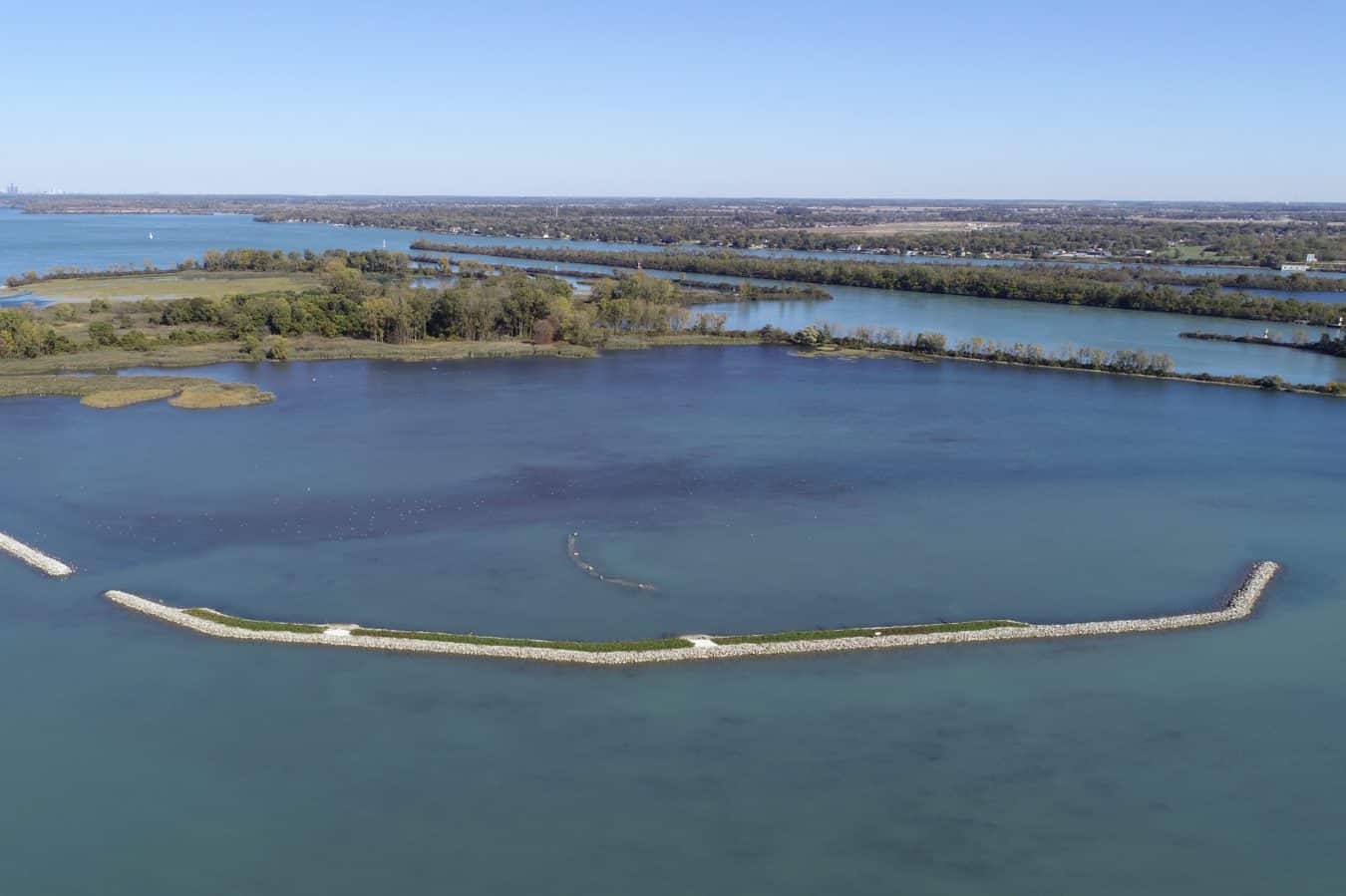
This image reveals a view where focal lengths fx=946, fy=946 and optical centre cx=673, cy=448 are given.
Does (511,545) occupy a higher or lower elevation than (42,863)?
higher

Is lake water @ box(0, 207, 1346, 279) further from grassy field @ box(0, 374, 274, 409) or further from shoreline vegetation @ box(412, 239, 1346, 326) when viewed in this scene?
grassy field @ box(0, 374, 274, 409)

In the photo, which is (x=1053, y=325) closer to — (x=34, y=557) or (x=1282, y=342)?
(x=1282, y=342)

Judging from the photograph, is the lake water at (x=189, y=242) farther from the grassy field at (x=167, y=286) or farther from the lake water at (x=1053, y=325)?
the lake water at (x=1053, y=325)

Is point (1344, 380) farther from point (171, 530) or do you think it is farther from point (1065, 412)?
point (171, 530)

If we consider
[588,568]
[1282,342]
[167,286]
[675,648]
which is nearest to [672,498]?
[588,568]

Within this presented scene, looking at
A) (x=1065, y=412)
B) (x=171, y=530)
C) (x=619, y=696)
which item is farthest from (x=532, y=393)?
(x=619, y=696)
